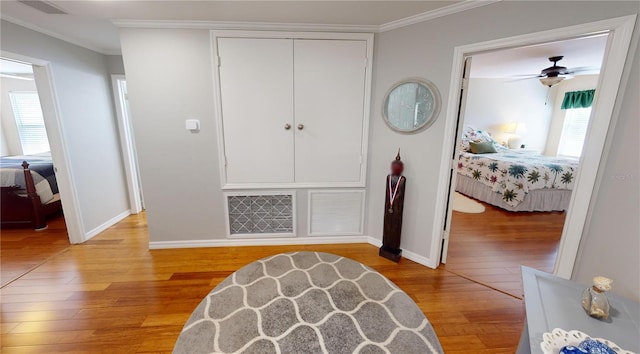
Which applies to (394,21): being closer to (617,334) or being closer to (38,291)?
(617,334)

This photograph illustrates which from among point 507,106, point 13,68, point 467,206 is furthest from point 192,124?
point 507,106

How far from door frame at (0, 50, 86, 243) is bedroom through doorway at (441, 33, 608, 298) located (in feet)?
12.6

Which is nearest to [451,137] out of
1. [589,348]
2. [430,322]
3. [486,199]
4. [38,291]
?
[430,322]

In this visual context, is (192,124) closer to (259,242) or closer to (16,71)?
(259,242)

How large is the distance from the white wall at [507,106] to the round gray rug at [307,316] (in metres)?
5.42

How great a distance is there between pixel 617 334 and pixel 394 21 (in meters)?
2.40

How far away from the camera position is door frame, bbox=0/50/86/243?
7.89ft

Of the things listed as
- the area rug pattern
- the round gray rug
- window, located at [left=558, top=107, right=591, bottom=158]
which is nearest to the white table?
the round gray rug

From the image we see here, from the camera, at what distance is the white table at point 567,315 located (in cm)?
95

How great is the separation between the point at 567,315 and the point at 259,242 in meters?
2.44

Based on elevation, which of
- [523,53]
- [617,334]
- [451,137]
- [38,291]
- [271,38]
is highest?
[523,53]

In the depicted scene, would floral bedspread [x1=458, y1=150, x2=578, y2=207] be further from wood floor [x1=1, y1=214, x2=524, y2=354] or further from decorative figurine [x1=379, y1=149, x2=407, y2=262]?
decorative figurine [x1=379, y1=149, x2=407, y2=262]

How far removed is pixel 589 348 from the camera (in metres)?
0.84

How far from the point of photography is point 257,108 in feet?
7.97
